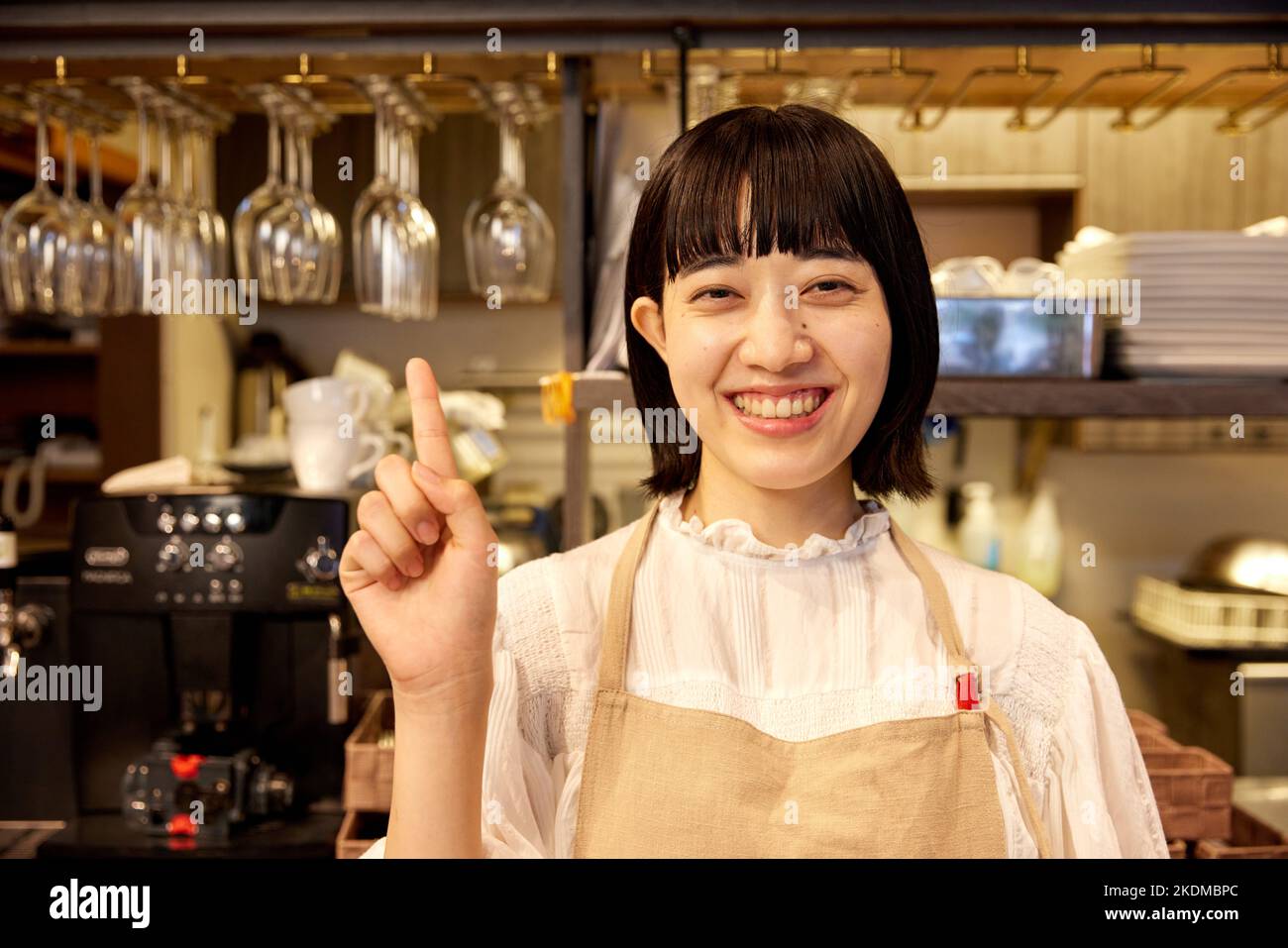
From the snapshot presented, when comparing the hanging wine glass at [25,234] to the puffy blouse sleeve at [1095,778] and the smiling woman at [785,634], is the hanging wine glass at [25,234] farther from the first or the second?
the puffy blouse sleeve at [1095,778]

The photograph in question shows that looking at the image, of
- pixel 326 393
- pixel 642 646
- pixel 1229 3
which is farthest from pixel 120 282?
pixel 1229 3

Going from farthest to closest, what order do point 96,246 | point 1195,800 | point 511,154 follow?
1. point 96,246
2. point 511,154
3. point 1195,800

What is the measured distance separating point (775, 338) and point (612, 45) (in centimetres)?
69

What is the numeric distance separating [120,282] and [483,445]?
2.13ft

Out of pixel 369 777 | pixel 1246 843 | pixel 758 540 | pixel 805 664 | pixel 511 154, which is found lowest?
pixel 1246 843

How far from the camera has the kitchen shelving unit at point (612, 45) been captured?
1.36 metres

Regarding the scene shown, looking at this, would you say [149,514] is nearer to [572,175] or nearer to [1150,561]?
[572,175]

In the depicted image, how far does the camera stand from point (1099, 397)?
1366mm

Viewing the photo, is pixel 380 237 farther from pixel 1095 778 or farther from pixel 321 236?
pixel 1095 778

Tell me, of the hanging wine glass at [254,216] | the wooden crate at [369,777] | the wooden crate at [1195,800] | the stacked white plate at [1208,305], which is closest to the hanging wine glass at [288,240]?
the hanging wine glass at [254,216]

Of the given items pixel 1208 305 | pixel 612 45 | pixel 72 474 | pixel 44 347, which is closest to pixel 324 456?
pixel 612 45

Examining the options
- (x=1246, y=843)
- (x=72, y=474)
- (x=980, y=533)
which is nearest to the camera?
(x=1246, y=843)

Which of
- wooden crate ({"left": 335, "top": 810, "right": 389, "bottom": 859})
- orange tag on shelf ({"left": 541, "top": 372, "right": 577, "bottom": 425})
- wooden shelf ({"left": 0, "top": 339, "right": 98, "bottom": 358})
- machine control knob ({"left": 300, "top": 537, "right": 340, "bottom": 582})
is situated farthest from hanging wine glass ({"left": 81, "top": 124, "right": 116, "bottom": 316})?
wooden shelf ({"left": 0, "top": 339, "right": 98, "bottom": 358})

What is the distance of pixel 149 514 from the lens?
1.64 metres
